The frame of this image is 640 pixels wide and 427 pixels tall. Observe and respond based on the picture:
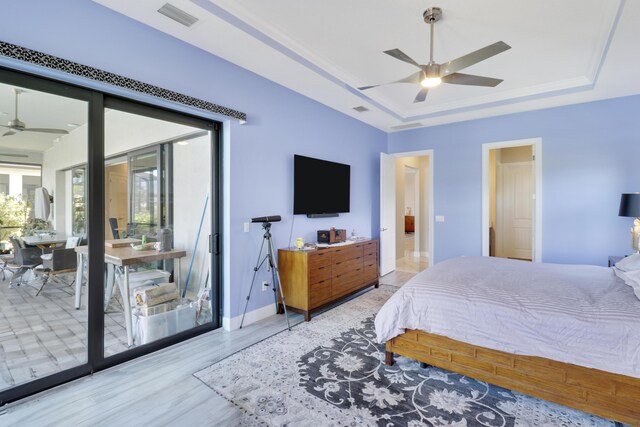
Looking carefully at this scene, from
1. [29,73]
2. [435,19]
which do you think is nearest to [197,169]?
[29,73]

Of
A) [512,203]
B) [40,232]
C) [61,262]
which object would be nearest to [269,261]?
[61,262]

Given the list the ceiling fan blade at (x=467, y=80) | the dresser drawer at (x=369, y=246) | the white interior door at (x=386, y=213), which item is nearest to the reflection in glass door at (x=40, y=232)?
the ceiling fan blade at (x=467, y=80)

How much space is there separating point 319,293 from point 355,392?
1.54 m

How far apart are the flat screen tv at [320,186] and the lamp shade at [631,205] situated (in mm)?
3336

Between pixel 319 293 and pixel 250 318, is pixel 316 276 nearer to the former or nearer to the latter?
pixel 319 293

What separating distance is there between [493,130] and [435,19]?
3029 mm

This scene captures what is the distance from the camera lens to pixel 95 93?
7.65ft

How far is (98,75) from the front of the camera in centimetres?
218

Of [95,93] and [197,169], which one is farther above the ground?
[95,93]

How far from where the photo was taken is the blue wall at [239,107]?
2109 mm

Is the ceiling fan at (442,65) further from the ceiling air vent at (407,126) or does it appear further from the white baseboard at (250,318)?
the white baseboard at (250,318)

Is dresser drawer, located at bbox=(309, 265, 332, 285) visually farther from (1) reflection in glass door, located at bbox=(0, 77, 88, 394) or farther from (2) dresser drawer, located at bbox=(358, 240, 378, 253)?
(1) reflection in glass door, located at bbox=(0, 77, 88, 394)

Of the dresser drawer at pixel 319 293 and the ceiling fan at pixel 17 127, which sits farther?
the dresser drawer at pixel 319 293

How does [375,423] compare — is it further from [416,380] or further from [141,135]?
[141,135]
